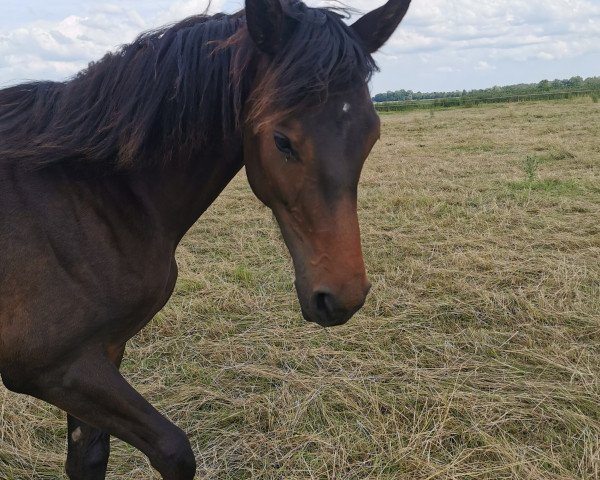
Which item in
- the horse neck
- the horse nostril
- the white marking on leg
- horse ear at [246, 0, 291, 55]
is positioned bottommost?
the white marking on leg

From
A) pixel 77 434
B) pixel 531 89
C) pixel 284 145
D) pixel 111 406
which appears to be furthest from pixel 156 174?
pixel 531 89

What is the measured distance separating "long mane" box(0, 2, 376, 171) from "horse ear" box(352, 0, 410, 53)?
0.48 feet

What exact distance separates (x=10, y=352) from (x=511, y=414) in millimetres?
2470

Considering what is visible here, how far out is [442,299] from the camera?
4430 mm

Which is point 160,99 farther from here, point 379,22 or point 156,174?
point 379,22

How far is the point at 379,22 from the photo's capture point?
2.01 metres

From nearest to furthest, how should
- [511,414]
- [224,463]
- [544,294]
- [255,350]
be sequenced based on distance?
[224,463] < [511,414] < [255,350] < [544,294]

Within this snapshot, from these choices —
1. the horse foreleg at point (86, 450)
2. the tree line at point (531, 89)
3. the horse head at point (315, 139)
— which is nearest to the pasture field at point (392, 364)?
the horse foreleg at point (86, 450)

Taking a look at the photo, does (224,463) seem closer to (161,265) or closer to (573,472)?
(161,265)

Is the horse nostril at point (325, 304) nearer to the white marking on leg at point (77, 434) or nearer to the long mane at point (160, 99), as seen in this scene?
the long mane at point (160, 99)

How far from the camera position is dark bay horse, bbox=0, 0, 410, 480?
1.68 metres

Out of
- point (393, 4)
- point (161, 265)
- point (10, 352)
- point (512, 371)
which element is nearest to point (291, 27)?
point (393, 4)

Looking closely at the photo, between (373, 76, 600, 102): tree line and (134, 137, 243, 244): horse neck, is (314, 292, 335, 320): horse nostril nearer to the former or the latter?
(134, 137, 243, 244): horse neck

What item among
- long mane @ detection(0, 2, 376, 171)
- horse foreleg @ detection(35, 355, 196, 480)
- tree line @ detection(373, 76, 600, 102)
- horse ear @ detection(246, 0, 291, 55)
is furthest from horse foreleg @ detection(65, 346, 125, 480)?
tree line @ detection(373, 76, 600, 102)
